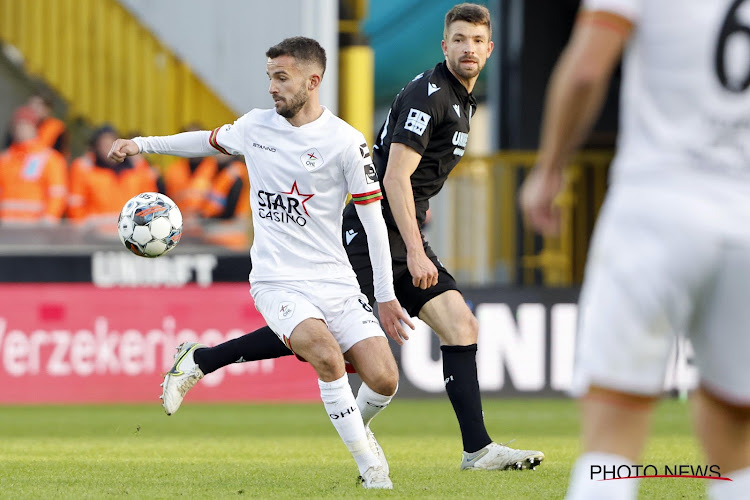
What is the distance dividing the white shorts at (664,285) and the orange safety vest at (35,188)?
11.1m

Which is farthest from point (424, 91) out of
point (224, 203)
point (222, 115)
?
point (222, 115)

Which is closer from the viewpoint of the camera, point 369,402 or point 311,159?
point 311,159

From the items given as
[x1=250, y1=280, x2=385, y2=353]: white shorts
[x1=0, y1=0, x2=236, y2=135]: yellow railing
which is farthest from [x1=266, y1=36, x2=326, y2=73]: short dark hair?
[x1=0, y1=0, x2=236, y2=135]: yellow railing

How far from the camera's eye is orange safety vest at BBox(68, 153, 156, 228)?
43.9 ft

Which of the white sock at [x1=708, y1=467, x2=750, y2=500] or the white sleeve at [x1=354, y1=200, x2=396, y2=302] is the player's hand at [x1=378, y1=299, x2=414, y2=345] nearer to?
the white sleeve at [x1=354, y1=200, x2=396, y2=302]

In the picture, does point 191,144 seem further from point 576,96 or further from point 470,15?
point 576,96

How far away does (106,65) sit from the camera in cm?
1717

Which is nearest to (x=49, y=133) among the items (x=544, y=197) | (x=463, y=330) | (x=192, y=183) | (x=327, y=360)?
(x=192, y=183)

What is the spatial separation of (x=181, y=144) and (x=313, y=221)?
2.70 ft

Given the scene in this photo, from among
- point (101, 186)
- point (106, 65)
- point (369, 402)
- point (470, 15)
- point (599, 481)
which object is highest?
point (106, 65)

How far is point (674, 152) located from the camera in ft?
9.80

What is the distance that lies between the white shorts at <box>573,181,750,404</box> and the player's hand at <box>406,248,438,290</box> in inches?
119

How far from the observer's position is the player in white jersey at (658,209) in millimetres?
2926

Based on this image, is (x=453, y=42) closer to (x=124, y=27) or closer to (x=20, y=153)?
(x=20, y=153)
